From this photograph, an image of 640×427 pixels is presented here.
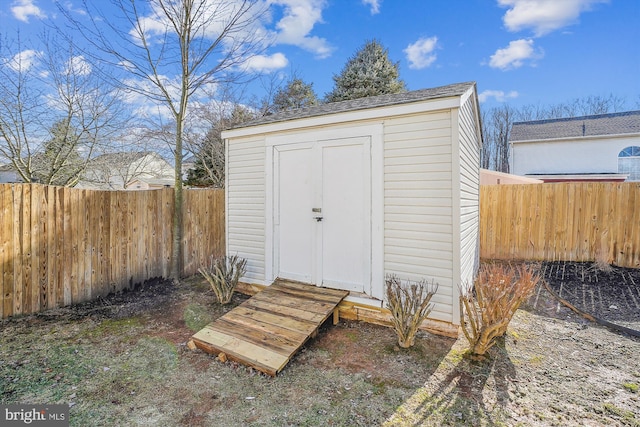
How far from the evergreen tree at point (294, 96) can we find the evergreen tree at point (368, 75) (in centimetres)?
134

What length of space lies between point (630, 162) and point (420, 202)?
18113 millimetres

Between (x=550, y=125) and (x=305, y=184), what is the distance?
18.2 metres

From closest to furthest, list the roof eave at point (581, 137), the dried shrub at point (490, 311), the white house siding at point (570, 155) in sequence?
the dried shrub at point (490, 311)
the roof eave at point (581, 137)
the white house siding at point (570, 155)

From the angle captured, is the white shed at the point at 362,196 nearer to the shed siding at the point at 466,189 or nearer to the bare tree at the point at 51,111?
the shed siding at the point at 466,189

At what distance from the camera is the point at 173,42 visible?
5633 millimetres

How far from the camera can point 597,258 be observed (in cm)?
629

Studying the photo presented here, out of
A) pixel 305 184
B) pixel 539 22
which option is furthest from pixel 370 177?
pixel 539 22

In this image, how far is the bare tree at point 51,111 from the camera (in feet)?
19.2

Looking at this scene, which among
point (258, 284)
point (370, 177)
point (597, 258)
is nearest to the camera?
point (370, 177)

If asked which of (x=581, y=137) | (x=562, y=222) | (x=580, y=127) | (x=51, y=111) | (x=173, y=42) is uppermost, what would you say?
(x=580, y=127)

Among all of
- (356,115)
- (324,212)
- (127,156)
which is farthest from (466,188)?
(127,156)

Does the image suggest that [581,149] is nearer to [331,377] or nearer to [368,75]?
[368,75]

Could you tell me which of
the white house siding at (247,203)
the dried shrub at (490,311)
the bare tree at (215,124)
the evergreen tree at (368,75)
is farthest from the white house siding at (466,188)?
the evergreen tree at (368,75)

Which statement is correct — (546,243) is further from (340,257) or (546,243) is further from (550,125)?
(550,125)
